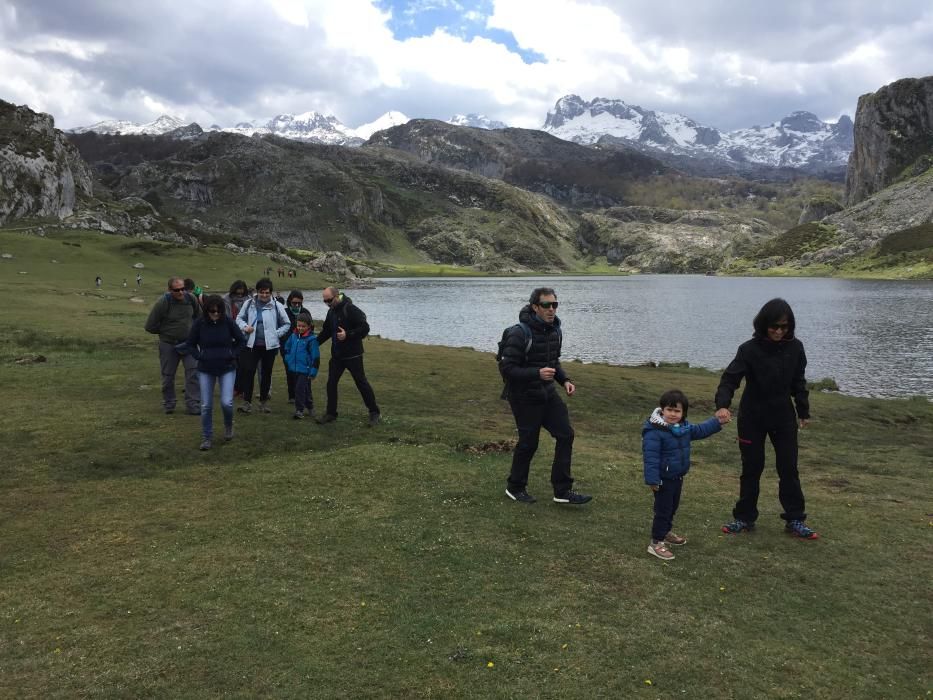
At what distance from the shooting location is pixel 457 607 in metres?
8.55

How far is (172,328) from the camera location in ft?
61.5

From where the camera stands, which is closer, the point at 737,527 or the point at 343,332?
the point at 737,527

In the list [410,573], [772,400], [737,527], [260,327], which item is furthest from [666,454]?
[260,327]

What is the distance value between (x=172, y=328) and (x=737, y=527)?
16.4 m

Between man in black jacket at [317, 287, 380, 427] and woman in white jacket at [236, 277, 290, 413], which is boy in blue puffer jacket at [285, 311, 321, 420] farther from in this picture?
man in black jacket at [317, 287, 380, 427]

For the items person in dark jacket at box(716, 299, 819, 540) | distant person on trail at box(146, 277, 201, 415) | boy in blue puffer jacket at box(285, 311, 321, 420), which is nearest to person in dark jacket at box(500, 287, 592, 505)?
person in dark jacket at box(716, 299, 819, 540)

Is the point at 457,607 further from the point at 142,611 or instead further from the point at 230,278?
the point at 230,278

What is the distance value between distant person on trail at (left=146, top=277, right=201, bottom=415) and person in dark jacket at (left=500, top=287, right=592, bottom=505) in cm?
1126

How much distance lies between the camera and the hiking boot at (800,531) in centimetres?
1148

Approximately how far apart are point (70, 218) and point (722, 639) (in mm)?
206678

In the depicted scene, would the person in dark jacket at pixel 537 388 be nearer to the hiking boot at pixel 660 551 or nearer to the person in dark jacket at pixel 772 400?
the hiking boot at pixel 660 551

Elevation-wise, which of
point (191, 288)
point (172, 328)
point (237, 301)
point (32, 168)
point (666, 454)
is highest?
point (32, 168)

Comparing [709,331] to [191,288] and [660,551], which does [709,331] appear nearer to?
[191,288]

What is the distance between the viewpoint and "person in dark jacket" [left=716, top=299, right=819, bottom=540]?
11.0 m
